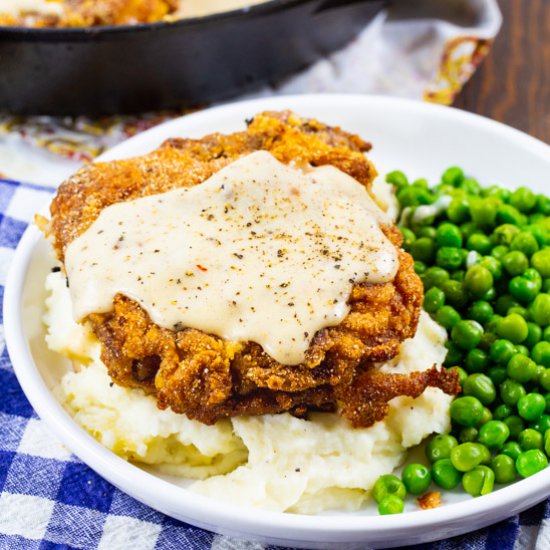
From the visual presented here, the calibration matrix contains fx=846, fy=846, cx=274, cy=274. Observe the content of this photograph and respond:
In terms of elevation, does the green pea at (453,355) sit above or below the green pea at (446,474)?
above

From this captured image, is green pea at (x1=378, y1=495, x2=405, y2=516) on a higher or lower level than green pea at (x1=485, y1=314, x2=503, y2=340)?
lower

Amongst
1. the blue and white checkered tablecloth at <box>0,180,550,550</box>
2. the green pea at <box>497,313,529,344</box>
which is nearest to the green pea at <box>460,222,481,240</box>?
the green pea at <box>497,313,529,344</box>

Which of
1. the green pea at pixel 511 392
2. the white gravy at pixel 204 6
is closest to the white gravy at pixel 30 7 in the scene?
the white gravy at pixel 204 6

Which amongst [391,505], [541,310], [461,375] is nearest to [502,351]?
[461,375]

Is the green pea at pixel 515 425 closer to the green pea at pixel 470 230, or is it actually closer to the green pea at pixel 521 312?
the green pea at pixel 521 312

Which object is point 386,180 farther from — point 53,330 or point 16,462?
point 16,462

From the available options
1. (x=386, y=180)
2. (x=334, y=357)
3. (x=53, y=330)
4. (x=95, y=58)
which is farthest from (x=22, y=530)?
(x=95, y=58)

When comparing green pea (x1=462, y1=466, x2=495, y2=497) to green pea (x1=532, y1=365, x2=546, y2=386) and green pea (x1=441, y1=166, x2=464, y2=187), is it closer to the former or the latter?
green pea (x1=532, y1=365, x2=546, y2=386)
